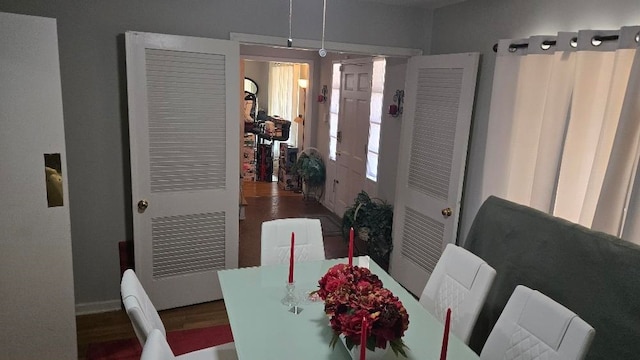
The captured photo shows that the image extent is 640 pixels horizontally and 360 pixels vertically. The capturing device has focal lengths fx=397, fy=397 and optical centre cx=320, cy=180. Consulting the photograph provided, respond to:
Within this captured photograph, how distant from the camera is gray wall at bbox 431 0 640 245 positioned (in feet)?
6.65

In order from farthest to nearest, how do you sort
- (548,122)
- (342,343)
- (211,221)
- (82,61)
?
(211,221) < (82,61) < (548,122) < (342,343)

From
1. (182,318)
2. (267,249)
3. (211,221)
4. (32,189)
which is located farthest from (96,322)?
(267,249)

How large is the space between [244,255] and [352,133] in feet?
6.71

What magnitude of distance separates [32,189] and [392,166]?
2.98 m

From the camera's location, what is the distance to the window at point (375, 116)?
430cm

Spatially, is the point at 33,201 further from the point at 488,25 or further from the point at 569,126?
the point at 488,25

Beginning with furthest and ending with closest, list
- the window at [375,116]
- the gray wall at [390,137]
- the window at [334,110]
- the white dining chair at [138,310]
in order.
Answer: the window at [334,110] < the window at [375,116] < the gray wall at [390,137] < the white dining chair at [138,310]

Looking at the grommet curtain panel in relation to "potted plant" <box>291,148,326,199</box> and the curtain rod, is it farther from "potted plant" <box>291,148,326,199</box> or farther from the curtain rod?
"potted plant" <box>291,148,326,199</box>

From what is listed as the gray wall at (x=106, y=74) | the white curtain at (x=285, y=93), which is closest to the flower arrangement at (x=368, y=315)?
the gray wall at (x=106, y=74)

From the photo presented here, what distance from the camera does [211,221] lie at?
299 centimetres

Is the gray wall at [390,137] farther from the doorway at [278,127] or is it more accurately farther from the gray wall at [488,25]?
the doorway at [278,127]

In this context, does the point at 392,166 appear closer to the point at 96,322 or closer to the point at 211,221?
the point at 211,221

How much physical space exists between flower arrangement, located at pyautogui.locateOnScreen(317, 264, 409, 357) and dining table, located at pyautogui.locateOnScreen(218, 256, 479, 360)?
10cm

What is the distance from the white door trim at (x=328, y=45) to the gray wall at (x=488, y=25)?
1.01 ft
